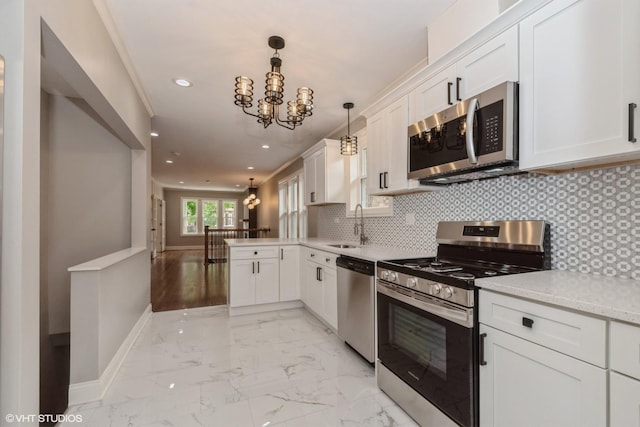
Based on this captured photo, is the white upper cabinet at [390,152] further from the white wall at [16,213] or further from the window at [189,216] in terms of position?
the window at [189,216]

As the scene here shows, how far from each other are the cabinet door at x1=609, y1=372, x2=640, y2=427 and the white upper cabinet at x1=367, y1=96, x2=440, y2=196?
1635 mm

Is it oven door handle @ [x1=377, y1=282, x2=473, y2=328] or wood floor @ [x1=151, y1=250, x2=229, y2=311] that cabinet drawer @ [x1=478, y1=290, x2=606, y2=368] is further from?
wood floor @ [x1=151, y1=250, x2=229, y2=311]

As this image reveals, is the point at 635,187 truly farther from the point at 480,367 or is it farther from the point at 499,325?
the point at 480,367

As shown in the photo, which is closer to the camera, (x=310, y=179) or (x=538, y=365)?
(x=538, y=365)

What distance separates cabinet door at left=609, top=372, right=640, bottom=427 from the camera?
3.10ft

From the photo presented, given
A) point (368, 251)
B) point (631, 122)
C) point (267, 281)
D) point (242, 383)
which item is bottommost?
point (242, 383)

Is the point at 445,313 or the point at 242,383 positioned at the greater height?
the point at 445,313

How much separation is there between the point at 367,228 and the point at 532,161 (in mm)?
2328

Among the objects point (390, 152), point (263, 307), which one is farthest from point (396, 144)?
point (263, 307)

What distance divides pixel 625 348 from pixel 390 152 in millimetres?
1964

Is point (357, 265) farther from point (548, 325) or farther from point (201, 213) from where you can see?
point (201, 213)

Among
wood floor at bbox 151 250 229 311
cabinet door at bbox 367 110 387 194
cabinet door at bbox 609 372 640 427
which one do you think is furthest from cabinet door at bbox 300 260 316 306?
cabinet door at bbox 609 372 640 427

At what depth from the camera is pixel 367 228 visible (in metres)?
3.76

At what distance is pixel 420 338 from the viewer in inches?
71.9
